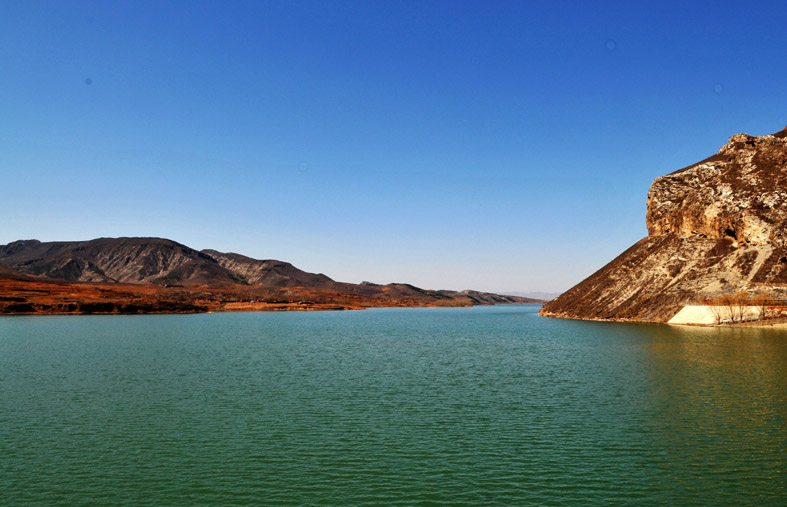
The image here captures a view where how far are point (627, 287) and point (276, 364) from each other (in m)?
137

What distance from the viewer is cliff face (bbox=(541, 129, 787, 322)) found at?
131125 mm

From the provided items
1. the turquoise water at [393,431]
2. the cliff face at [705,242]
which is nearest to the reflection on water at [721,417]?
the turquoise water at [393,431]

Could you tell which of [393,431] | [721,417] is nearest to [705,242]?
[721,417]

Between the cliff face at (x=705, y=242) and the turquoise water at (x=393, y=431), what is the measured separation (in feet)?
271

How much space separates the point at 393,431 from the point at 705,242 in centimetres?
15902

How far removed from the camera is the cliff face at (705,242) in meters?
131

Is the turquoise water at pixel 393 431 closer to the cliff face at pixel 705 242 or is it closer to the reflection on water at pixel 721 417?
the reflection on water at pixel 721 417

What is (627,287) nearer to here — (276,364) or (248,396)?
(276,364)

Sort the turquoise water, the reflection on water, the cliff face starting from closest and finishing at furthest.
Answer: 1. the turquoise water
2. the reflection on water
3. the cliff face

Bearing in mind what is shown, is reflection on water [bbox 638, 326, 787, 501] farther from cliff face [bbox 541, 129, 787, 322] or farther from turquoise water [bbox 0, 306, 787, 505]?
cliff face [bbox 541, 129, 787, 322]

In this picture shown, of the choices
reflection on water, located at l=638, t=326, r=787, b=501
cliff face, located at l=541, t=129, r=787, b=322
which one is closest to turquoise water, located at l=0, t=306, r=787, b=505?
reflection on water, located at l=638, t=326, r=787, b=501

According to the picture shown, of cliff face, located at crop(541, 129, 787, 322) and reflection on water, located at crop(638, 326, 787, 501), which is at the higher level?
cliff face, located at crop(541, 129, 787, 322)

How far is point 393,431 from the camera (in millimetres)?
31875

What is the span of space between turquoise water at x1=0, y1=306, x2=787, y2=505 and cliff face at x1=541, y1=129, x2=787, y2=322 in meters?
82.6
